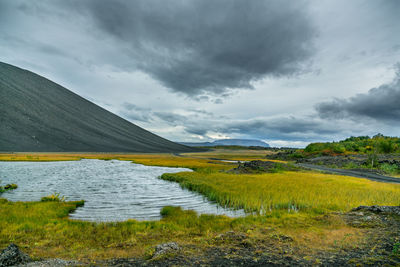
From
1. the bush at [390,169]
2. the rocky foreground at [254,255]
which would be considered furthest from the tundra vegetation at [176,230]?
the bush at [390,169]

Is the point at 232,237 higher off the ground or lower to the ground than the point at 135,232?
higher

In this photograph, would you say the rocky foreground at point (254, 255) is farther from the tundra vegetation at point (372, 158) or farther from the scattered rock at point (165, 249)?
the tundra vegetation at point (372, 158)

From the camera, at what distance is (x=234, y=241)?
10938 millimetres

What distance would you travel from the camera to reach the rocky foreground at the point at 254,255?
8.20 metres

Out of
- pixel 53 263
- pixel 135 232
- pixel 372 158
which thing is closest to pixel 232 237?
pixel 135 232

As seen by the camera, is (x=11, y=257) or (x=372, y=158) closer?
(x=11, y=257)

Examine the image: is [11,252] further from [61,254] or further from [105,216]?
[105,216]

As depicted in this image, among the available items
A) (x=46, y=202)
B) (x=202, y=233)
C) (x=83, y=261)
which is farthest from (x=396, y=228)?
(x=46, y=202)

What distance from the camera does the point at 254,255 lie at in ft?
30.6

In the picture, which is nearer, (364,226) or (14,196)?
(364,226)

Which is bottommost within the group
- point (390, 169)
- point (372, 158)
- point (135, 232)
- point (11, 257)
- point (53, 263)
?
point (135, 232)

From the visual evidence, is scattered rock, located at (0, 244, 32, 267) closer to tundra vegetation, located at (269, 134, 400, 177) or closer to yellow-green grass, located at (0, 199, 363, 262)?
yellow-green grass, located at (0, 199, 363, 262)

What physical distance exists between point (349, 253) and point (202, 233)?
7.74 metres

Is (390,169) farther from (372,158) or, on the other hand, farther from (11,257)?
(11,257)
